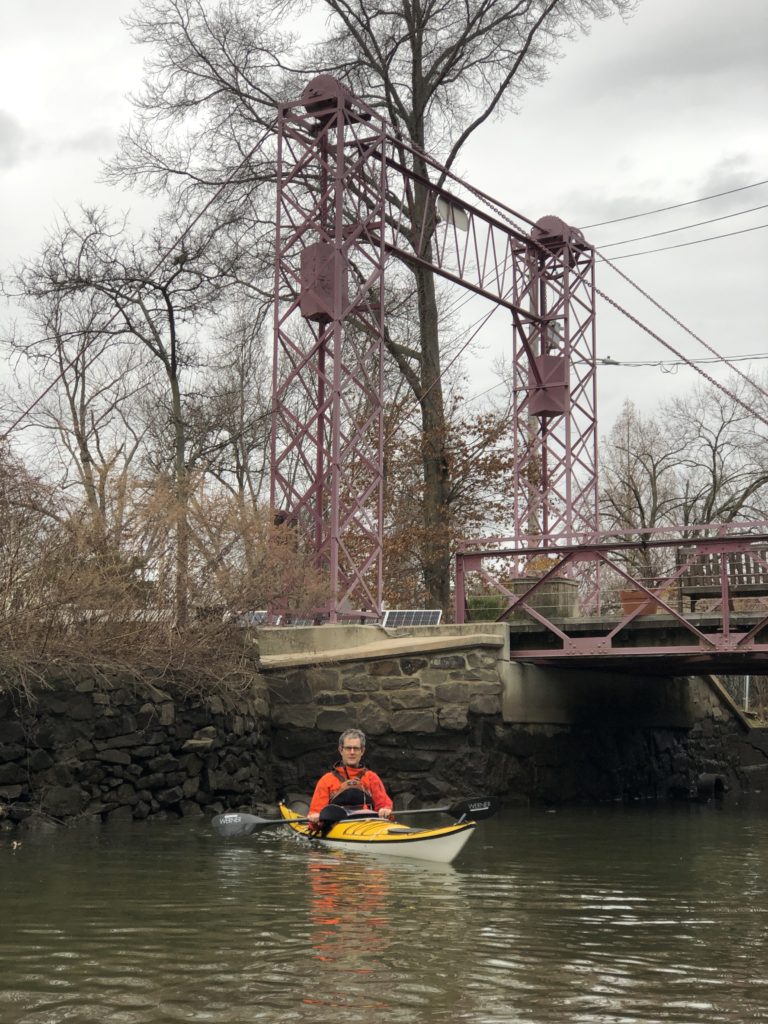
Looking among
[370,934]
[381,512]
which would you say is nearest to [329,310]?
[381,512]

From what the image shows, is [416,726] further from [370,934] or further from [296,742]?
[370,934]

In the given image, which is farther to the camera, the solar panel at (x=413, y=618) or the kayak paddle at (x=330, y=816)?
the solar panel at (x=413, y=618)

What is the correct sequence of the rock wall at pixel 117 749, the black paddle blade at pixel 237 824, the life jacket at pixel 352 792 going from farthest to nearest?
the rock wall at pixel 117 749 → the black paddle blade at pixel 237 824 → the life jacket at pixel 352 792

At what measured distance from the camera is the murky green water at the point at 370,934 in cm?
566

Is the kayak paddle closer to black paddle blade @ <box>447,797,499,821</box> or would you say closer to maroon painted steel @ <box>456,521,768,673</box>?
black paddle blade @ <box>447,797,499,821</box>

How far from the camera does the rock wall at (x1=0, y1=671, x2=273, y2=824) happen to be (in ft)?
43.3

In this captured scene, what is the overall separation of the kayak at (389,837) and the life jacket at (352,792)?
297 mm

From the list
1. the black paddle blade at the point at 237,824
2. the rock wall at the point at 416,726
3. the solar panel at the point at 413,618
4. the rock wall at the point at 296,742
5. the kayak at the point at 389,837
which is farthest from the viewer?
the solar panel at the point at 413,618

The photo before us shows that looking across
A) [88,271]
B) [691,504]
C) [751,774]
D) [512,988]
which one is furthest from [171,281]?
[691,504]

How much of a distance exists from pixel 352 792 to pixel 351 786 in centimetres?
5

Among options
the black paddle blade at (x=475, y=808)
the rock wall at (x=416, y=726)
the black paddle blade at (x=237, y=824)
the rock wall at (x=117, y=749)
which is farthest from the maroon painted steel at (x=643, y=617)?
the black paddle blade at (x=237, y=824)

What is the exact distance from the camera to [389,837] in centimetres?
1114

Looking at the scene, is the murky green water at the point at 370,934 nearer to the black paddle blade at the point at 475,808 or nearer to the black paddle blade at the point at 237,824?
the black paddle blade at the point at 237,824

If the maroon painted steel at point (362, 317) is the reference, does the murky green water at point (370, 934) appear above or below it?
below
